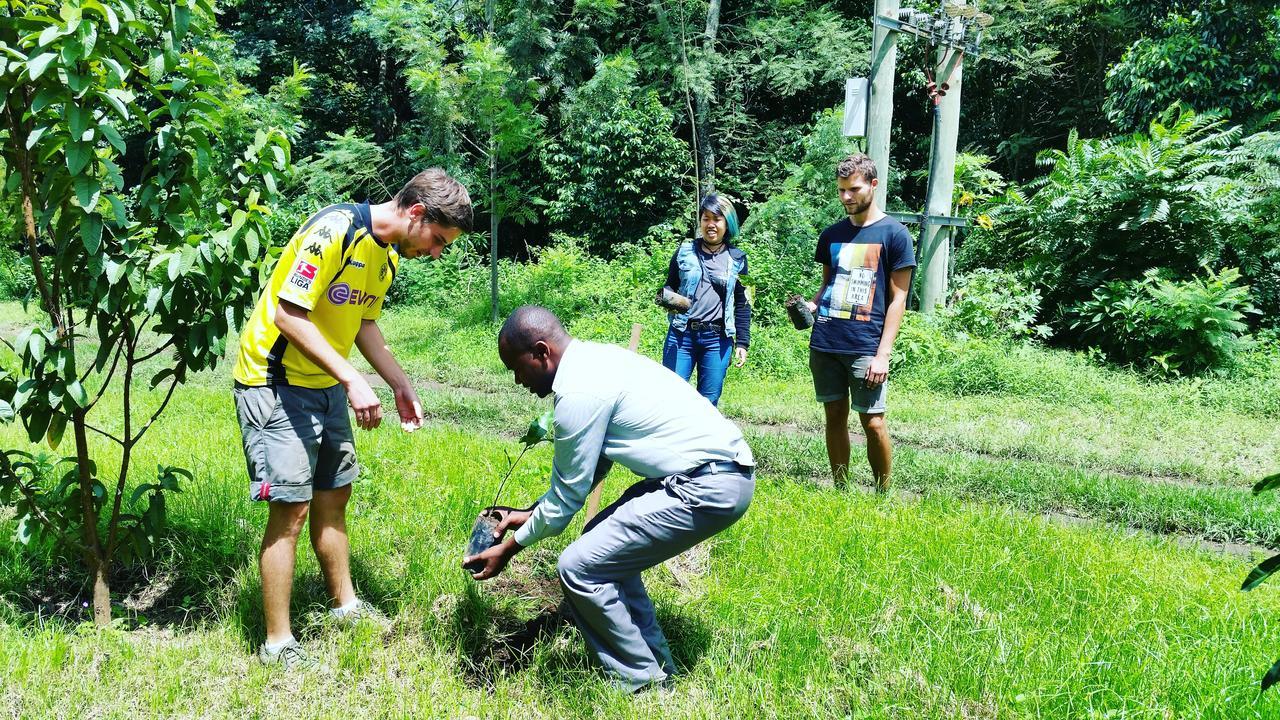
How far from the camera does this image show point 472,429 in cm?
779

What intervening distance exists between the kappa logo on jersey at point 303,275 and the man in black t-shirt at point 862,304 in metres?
3.15

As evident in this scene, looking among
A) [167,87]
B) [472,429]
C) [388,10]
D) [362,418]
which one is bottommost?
[472,429]

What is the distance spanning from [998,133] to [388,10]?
12.7 meters

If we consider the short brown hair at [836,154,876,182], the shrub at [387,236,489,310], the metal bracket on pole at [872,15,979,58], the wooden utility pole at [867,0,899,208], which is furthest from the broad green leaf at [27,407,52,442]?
the shrub at [387,236,489,310]

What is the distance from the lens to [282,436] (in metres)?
3.35

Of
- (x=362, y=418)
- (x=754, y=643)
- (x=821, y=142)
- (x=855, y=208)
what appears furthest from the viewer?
(x=821, y=142)

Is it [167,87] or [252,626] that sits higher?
[167,87]

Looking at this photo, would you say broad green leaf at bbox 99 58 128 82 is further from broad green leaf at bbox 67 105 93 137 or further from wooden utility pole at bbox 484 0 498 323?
wooden utility pole at bbox 484 0 498 323

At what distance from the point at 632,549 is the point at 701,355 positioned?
3179 mm

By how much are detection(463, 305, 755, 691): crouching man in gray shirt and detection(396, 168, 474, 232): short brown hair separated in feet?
1.66

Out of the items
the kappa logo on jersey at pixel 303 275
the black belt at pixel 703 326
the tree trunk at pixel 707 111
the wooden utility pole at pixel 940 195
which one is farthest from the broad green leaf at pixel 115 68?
the tree trunk at pixel 707 111

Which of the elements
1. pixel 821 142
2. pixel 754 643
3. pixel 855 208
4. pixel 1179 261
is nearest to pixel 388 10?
pixel 821 142

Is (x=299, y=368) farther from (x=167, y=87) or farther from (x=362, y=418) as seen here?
(x=167, y=87)

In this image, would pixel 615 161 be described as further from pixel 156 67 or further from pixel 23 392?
pixel 23 392
